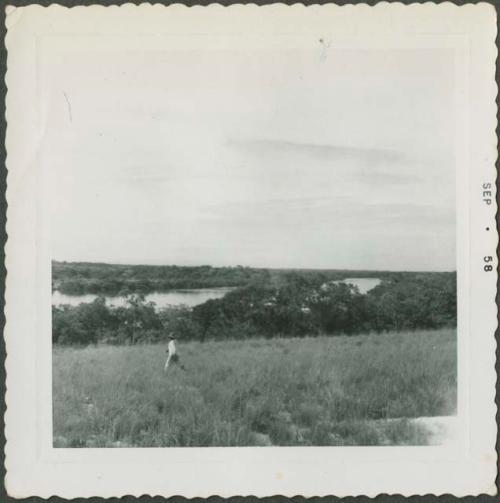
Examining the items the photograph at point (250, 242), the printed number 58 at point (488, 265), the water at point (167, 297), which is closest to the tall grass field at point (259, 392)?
the photograph at point (250, 242)

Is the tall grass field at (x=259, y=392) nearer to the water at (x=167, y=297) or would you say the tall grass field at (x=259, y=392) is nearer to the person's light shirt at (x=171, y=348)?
the person's light shirt at (x=171, y=348)

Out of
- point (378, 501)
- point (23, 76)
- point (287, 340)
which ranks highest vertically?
point (23, 76)

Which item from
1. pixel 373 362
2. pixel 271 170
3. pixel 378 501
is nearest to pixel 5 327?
pixel 271 170

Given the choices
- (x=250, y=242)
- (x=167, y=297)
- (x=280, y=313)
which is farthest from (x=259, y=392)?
(x=250, y=242)

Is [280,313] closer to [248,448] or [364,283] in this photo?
[364,283]

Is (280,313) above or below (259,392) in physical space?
above

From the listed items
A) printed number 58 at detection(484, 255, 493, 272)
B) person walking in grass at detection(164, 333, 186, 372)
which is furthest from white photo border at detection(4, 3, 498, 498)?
person walking in grass at detection(164, 333, 186, 372)

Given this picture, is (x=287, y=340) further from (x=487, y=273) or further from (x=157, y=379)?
(x=487, y=273)

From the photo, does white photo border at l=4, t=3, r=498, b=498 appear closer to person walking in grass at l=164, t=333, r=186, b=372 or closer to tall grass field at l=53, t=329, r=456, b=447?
tall grass field at l=53, t=329, r=456, b=447
